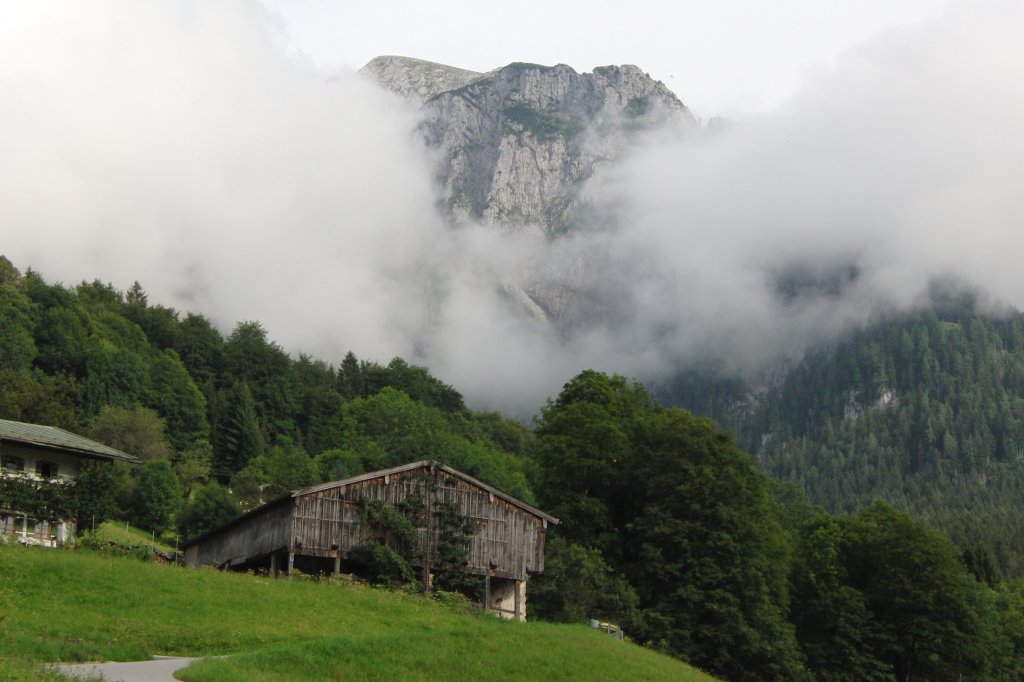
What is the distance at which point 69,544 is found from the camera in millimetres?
45906

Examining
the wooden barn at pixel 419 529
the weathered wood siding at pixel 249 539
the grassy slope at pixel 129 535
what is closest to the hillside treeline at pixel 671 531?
the grassy slope at pixel 129 535

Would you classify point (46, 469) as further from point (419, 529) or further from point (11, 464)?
point (419, 529)

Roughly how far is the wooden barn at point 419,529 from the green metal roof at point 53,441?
747 centimetres

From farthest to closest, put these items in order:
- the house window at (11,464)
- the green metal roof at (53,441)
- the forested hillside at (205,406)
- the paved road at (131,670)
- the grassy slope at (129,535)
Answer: the forested hillside at (205,406), the grassy slope at (129,535), the house window at (11,464), the green metal roof at (53,441), the paved road at (131,670)

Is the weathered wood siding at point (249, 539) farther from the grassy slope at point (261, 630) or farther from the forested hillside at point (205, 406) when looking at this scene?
the forested hillside at point (205, 406)

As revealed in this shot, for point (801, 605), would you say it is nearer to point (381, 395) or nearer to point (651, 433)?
point (651, 433)

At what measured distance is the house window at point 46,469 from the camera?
53.6 metres

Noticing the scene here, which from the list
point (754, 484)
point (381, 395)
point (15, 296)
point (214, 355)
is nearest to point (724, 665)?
point (754, 484)

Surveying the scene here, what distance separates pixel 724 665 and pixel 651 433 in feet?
46.7

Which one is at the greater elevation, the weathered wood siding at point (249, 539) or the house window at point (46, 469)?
the house window at point (46, 469)

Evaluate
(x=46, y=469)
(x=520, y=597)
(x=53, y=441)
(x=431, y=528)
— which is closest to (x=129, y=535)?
(x=46, y=469)

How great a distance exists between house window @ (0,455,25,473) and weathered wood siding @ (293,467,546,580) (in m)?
11.9

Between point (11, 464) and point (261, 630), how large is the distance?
855 inches

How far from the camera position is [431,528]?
57250mm
